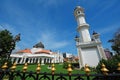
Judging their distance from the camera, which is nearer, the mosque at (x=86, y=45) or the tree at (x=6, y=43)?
the mosque at (x=86, y=45)

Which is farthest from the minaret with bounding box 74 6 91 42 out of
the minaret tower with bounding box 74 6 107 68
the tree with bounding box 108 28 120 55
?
the tree with bounding box 108 28 120 55

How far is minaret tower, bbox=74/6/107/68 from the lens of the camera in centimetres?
2433

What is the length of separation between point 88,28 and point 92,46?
6194mm

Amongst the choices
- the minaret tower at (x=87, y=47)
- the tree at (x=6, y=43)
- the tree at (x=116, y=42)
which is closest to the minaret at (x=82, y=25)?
the minaret tower at (x=87, y=47)

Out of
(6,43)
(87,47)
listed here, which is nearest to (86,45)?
(87,47)

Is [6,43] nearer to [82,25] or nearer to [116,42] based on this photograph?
[82,25]

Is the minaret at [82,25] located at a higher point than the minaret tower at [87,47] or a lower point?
higher

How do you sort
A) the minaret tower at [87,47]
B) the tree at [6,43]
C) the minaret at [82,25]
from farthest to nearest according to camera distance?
the tree at [6,43]
the minaret at [82,25]
the minaret tower at [87,47]

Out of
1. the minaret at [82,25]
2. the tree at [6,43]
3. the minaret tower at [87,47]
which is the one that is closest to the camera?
the minaret tower at [87,47]

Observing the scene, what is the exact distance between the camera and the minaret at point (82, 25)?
27831mm

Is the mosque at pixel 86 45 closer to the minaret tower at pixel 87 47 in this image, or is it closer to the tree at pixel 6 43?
the minaret tower at pixel 87 47

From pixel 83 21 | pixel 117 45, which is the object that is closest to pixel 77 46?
pixel 83 21

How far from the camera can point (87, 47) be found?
2616cm

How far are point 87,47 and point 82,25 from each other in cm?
694
